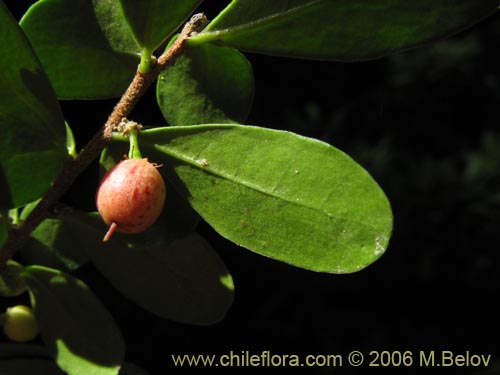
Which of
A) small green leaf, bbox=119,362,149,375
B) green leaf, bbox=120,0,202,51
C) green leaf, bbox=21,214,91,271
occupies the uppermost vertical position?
green leaf, bbox=120,0,202,51

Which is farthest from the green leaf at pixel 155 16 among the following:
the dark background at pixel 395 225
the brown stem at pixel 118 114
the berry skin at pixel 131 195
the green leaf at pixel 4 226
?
the dark background at pixel 395 225

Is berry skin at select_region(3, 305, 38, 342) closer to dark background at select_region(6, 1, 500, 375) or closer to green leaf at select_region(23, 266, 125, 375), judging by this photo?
green leaf at select_region(23, 266, 125, 375)

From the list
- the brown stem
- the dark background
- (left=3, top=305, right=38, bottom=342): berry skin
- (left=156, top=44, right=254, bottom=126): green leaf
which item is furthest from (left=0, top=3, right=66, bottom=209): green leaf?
the dark background

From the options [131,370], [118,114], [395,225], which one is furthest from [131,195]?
[395,225]

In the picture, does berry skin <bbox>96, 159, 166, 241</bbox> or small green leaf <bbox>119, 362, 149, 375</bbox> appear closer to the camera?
berry skin <bbox>96, 159, 166, 241</bbox>

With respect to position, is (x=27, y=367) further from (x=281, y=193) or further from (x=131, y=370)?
(x=281, y=193)

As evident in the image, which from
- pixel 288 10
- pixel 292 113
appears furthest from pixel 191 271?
pixel 292 113
